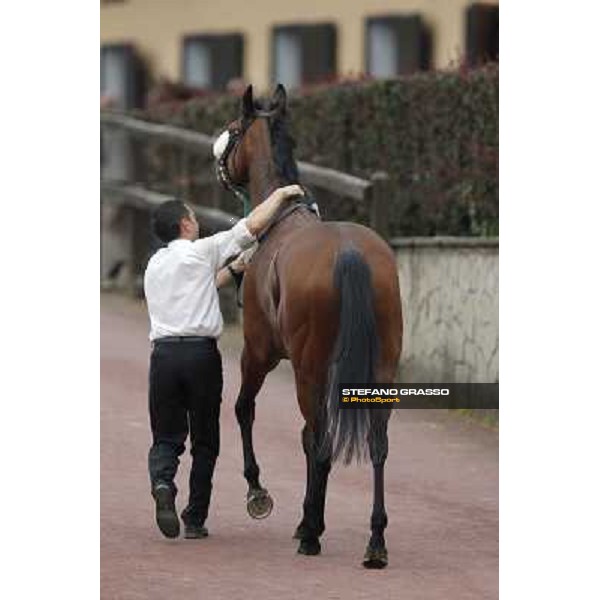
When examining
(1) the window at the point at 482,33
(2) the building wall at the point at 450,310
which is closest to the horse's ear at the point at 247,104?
(2) the building wall at the point at 450,310

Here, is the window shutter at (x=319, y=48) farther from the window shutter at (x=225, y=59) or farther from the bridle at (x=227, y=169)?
the bridle at (x=227, y=169)

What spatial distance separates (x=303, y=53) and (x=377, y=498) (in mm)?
16781

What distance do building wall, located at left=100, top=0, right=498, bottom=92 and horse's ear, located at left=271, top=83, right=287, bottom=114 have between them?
41.9 ft

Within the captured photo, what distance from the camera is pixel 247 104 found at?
11.7 m

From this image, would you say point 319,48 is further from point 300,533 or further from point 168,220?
point 300,533

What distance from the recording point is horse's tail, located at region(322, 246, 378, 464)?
418 inches

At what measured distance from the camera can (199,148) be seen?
1938 centimetres

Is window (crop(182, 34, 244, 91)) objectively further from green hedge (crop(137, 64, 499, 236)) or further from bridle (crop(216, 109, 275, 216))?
bridle (crop(216, 109, 275, 216))

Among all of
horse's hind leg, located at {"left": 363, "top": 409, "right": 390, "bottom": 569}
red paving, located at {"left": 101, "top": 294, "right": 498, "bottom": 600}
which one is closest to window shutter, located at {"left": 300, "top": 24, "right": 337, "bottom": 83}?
red paving, located at {"left": 101, "top": 294, "right": 498, "bottom": 600}

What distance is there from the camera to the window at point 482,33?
17.1 meters

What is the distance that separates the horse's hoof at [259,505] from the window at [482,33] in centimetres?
564

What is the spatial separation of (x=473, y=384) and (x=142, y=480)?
281cm
